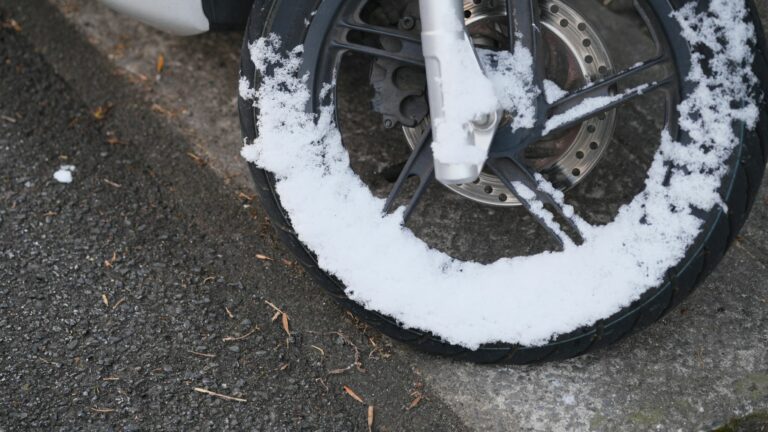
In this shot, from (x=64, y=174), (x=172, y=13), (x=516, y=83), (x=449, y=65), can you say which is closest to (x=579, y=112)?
(x=516, y=83)

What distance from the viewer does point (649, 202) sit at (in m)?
1.69

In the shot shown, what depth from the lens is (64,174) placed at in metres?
2.22

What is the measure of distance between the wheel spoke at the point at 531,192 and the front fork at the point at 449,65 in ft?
0.48

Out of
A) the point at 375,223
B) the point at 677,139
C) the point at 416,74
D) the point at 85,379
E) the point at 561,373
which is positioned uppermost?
the point at 677,139

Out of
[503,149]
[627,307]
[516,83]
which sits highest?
[516,83]

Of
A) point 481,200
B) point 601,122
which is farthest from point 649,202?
point 481,200

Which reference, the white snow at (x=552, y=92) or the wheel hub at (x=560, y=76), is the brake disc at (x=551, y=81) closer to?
the wheel hub at (x=560, y=76)

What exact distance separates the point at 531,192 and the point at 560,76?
31 centimetres

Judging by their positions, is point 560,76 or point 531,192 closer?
point 531,192

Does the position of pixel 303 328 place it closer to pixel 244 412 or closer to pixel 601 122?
pixel 244 412

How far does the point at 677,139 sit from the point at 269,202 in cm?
81

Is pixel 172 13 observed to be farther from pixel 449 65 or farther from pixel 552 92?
pixel 552 92

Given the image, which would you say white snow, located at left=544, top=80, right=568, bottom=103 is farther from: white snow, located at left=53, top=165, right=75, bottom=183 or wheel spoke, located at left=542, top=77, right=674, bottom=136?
white snow, located at left=53, top=165, right=75, bottom=183

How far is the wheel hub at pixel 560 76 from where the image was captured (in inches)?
71.2
